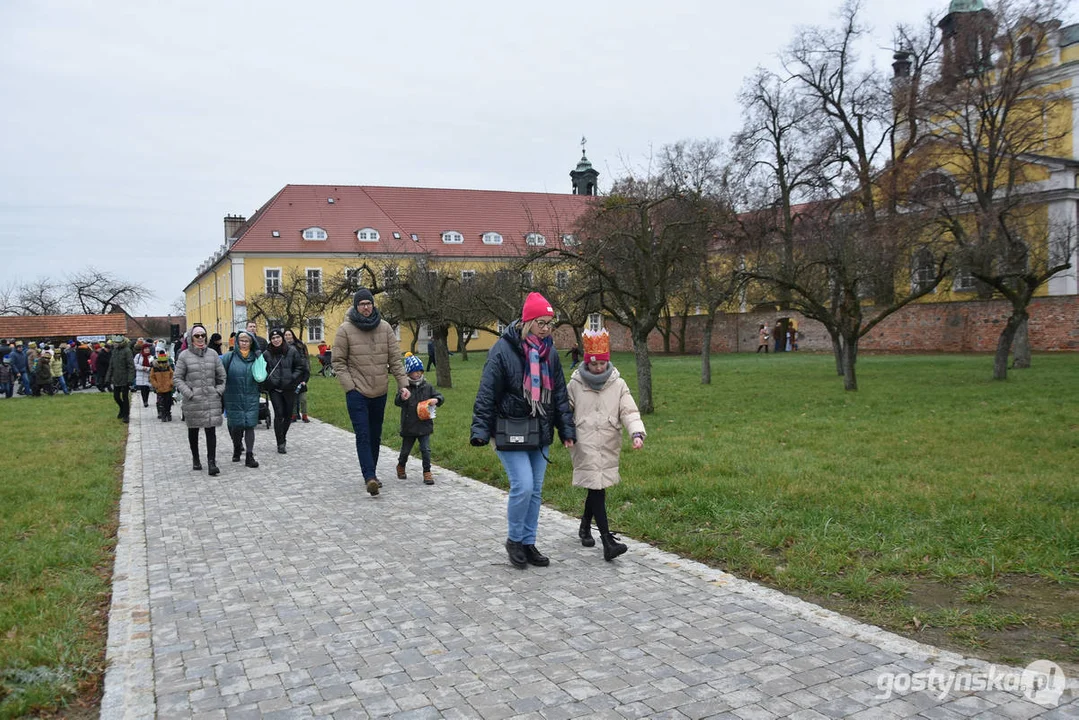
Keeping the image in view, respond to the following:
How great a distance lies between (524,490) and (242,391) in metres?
6.37

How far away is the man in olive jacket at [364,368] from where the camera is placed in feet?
29.8

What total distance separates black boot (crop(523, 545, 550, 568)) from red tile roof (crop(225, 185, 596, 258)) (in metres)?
52.5

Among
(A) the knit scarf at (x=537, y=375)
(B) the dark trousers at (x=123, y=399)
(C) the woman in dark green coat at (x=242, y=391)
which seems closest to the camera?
(A) the knit scarf at (x=537, y=375)

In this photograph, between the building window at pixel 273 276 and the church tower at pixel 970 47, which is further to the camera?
the building window at pixel 273 276

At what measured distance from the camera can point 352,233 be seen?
62656 millimetres

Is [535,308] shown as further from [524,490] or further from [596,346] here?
[524,490]

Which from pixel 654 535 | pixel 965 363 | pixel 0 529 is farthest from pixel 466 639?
pixel 965 363

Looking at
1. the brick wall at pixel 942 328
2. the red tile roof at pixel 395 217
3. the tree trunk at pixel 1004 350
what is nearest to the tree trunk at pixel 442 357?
the tree trunk at pixel 1004 350

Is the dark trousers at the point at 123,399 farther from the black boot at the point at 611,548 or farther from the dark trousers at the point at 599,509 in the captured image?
the black boot at the point at 611,548

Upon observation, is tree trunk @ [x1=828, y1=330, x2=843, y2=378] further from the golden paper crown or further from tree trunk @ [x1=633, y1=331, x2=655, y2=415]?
the golden paper crown

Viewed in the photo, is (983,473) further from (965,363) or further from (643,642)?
(965,363)

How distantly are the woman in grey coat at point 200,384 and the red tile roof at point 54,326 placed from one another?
194 feet

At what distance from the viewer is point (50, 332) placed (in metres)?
62.8

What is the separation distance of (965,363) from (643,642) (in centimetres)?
2832
